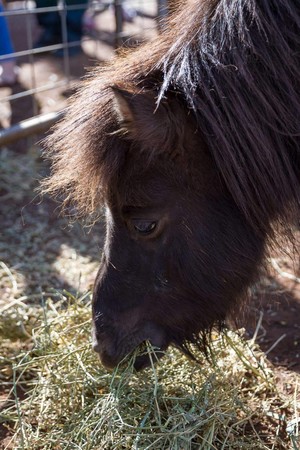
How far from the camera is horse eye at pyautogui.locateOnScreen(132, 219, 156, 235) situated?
2.53m

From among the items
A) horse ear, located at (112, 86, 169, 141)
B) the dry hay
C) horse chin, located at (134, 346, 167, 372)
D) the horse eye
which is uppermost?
horse ear, located at (112, 86, 169, 141)

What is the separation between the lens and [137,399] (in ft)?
9.10

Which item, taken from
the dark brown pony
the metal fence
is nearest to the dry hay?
the dark brown pony

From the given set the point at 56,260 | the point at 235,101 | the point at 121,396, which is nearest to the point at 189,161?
the point at 235,101

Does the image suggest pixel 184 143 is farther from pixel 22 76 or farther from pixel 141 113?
pixel 22 76

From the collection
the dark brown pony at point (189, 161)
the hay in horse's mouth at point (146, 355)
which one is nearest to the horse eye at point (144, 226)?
the dark brown pony at point (189, 161)

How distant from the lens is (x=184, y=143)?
2.44 m

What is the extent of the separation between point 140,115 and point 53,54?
588cm

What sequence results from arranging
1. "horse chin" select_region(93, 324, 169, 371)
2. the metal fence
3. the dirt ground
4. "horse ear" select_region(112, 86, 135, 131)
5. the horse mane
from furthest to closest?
the metal fence < the dirt ground < "horse chin" select_region(93, 324, 169, 371) < the horse mane < "horse ear" select_region(112, 86, 135, 131)

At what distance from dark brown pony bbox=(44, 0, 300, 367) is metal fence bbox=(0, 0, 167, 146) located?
1.99 meters

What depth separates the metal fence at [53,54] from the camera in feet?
17.2

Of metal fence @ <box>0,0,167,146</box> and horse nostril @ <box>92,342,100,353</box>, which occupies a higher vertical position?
metal fence @ <box>0,0,167,146</box>

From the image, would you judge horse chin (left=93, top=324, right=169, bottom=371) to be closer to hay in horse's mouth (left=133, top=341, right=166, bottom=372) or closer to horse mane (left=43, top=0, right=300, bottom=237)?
hay in horse's mouth (left=133, top=341, right=166, bottom=372)

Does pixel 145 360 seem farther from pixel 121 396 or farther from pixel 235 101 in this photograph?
pixel 235 101
